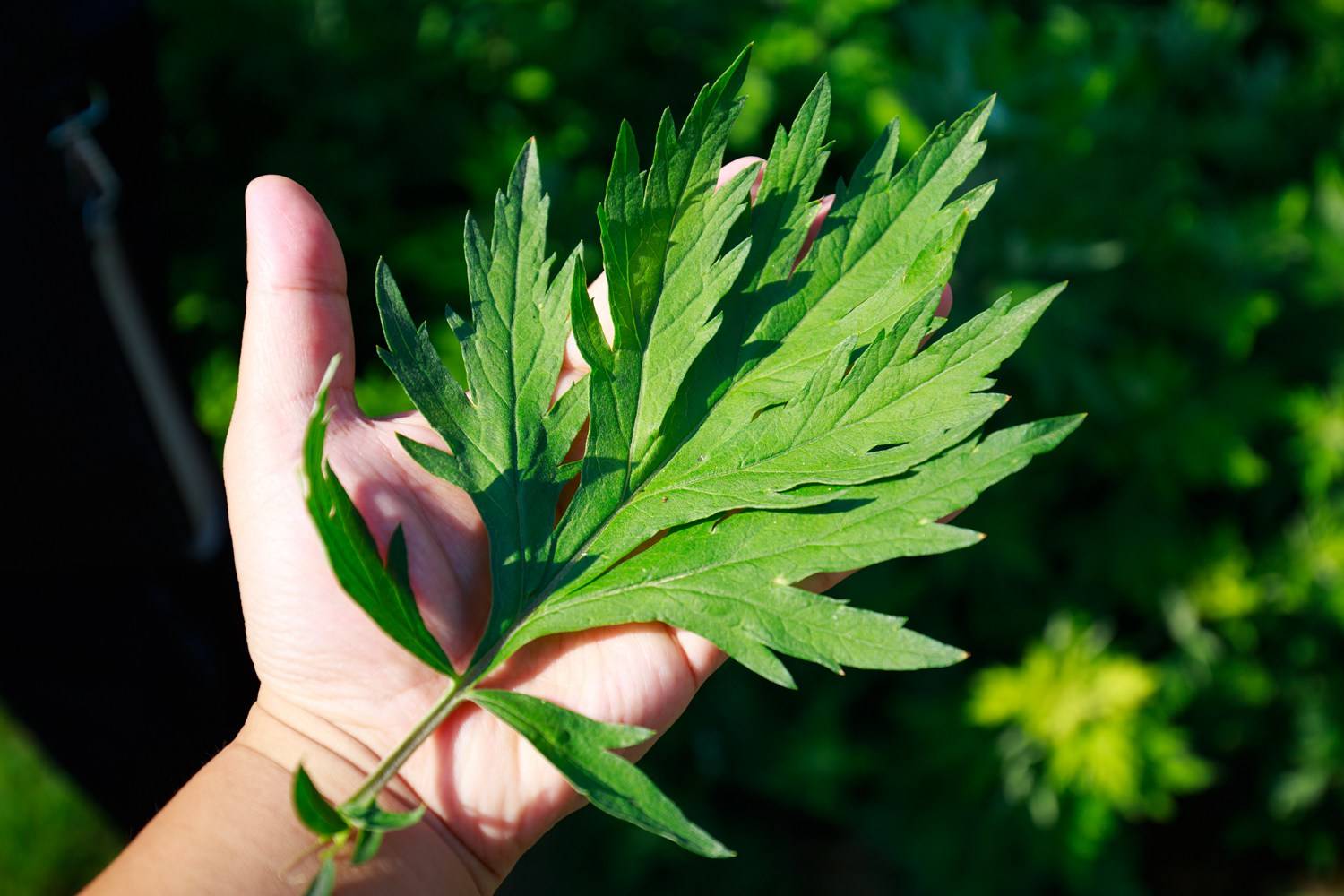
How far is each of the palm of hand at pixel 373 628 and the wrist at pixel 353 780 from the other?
0.05 feet

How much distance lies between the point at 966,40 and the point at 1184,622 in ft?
5.44

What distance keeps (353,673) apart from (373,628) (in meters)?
0.08

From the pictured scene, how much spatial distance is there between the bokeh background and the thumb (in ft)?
2.34

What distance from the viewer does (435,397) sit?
1672 mm

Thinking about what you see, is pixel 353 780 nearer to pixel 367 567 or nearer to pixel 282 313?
pixel 367 567

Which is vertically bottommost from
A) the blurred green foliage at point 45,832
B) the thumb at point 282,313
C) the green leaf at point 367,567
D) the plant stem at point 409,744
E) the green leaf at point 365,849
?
the blurred green foliage at point 45,832

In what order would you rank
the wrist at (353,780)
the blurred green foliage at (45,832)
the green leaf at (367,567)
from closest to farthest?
1. the green leaf at (367,567)
2. the wrist at (353,780)
3. the blurred green foliage at (45,832)

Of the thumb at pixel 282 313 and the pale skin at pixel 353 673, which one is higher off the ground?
the thumb at pixel 282 313

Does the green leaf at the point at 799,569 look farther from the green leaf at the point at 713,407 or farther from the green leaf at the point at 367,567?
the green leaf at the point at 367,567

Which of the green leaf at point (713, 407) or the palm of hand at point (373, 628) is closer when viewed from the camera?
the green leaf at point (713, 407)

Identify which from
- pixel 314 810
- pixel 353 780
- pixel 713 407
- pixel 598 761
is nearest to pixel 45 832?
pixel 353 780

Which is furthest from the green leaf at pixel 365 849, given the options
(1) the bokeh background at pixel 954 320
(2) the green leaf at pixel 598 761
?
(1) the bokeh background at pixel 954 320

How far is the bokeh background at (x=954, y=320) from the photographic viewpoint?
2.64 m

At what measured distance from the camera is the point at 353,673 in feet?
5.64
